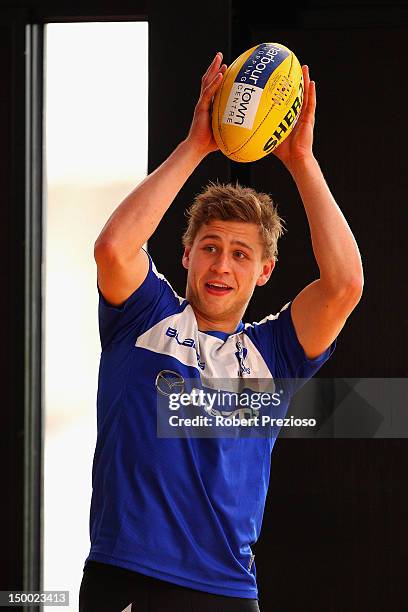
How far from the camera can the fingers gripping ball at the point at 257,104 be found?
1.84m

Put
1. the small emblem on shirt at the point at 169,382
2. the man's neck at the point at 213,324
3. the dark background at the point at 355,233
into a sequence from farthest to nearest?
the dark background at the point at 355,233
the man's neck at the point at 213,324
the small emblem on shirt at the point at 169,382

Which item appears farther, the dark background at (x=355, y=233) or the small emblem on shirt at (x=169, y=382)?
the dark background at (x=355, y=233)

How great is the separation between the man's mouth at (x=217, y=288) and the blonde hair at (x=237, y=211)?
6.2 inches

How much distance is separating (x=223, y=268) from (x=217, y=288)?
0.05 meters

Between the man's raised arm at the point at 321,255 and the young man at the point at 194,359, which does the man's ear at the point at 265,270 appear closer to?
the young man at the point at 194,359

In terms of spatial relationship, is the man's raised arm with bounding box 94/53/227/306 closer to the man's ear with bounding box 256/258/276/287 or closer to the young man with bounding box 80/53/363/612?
the young man with bounding box 80/53/363/612

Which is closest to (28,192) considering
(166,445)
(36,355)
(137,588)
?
(36,355)

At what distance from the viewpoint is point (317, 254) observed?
1.85 m

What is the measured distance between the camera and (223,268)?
1.88 metres

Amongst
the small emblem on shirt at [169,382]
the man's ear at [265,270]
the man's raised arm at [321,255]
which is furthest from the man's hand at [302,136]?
the small emblem on shirt at [169,382]

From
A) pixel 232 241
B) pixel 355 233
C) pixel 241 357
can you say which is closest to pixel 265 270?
pixel 232 241

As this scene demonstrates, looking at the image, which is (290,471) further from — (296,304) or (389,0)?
(389,0)

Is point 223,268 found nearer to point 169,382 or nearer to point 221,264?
point 221,264

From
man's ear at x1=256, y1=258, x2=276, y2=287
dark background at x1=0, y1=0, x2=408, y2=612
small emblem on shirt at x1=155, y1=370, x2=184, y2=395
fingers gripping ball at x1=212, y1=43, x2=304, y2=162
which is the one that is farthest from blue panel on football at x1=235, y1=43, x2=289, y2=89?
dark background at x1=0, y1=0, x2=408, y2=612
